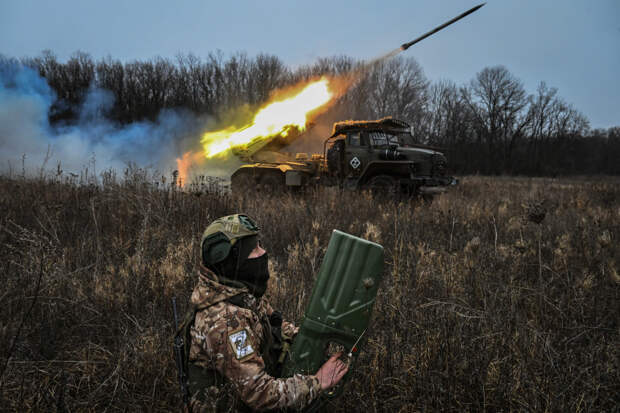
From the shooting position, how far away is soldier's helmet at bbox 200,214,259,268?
1.62 metres

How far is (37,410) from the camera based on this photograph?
1889 mm

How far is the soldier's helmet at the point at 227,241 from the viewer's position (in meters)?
1.62

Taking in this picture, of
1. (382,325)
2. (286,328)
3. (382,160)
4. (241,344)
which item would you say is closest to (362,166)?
(382,160)

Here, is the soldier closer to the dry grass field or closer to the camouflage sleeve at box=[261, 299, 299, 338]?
the camouflage sleeve at box=[261, 299, 299, 338]

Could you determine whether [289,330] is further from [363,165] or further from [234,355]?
[363,165]

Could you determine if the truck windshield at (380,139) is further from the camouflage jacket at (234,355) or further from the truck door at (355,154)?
the camouflage jacket at (234,355)

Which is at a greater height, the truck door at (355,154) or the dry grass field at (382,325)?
the truck door at (355,154)

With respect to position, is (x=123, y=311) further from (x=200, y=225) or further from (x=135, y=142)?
(x=135, y=142)

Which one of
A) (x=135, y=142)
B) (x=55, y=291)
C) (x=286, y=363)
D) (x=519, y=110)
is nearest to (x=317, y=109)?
(x=55, y=291)

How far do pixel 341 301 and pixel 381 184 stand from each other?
27.7 ft

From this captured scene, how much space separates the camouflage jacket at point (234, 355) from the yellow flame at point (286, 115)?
1044 cm

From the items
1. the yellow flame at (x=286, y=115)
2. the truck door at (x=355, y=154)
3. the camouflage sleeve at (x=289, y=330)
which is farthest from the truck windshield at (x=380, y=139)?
the camouflage sleeve at (x=289, y=330)

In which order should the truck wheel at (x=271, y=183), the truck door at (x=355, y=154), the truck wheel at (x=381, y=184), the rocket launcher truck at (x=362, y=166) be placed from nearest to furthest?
1. the truck wheel at (x=381, y=184)
2. the rocket launcher truck at (x=362, y=166)
3. the truck door at (x=355, y=154)
4. the truck wheel at (x=271, y=183)

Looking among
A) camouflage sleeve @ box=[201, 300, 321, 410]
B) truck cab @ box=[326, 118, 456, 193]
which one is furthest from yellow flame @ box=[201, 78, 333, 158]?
camouflage sleeve @ box=[201, 300, 321, 410]
